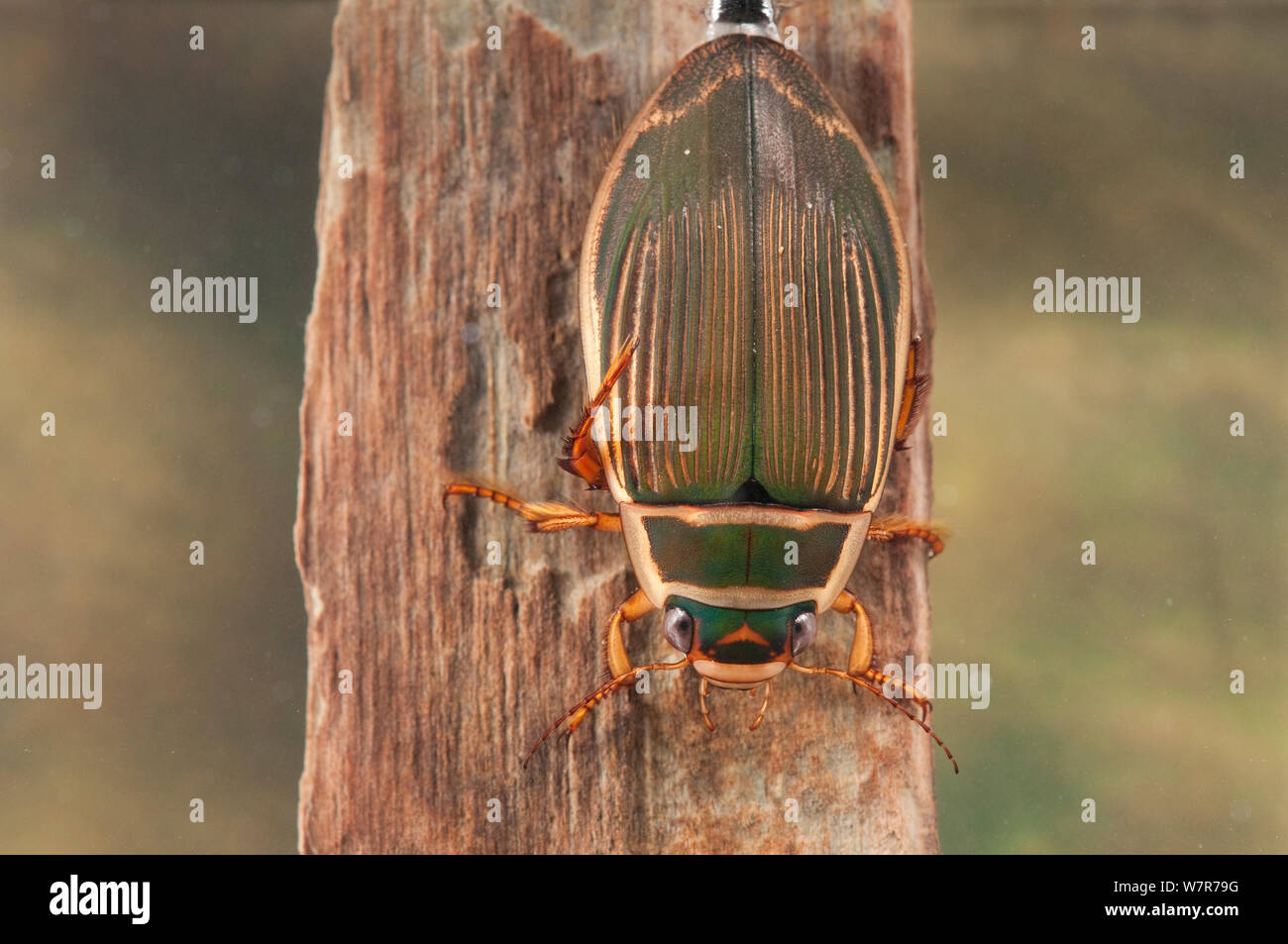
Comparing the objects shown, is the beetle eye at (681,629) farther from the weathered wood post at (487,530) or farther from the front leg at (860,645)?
the front leg at (860,645)

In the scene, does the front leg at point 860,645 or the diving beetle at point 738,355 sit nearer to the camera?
the diving beetle at point 738,355

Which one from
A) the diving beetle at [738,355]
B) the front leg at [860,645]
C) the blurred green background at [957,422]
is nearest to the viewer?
the diving beetle at [738,355]

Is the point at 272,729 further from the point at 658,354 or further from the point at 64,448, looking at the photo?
the point at 658,354

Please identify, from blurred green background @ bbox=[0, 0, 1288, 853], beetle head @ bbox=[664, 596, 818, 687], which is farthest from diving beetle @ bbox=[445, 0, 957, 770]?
blurred green background @ bbox=[0, 0, 1288, 853]

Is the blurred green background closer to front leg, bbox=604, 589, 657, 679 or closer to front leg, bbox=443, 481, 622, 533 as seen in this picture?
front leg, bbox=443, 481, 622, 533

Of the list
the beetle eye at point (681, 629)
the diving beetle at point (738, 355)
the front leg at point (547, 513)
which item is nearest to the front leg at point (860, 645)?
the diving beetle at point (738, 355)

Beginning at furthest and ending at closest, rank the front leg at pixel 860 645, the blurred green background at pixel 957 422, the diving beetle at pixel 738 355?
the blurred green background at pixel 957 422 < the front leg at pixel 860 645 < the diving beetle at pixel 738 355

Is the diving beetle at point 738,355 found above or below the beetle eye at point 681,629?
above
